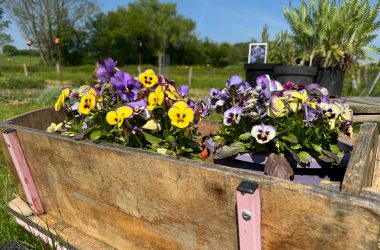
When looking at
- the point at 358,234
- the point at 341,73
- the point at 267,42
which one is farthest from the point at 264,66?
the point at 358,234

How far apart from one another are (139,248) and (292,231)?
0.66 meters

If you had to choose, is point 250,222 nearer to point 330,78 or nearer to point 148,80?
point 148,80

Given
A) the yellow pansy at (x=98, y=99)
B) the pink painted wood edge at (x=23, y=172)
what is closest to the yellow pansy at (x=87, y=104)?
the yellow pansy at (x=98, y=99)

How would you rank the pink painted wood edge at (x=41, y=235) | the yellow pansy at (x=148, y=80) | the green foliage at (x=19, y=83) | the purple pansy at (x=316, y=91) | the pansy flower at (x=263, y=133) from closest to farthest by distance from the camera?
the pansy flower at (x=263, y=133), the purple pansy at (x=316, y=91), the yellow pansy at (x=148, y=80), the pink painted wood edge at (x=41, y=235), the green foliage at (x=19, y=83)

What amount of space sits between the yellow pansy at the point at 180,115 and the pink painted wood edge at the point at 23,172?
892 millimetres

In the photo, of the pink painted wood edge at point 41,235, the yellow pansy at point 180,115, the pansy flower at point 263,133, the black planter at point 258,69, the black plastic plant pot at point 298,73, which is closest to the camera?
the pansy flower at point 263,133

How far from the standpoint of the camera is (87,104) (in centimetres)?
141

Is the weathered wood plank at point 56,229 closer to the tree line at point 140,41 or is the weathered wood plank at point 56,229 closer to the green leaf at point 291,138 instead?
the green leaf at point 291,138

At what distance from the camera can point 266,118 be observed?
123 centimetres

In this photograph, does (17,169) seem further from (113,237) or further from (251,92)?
(251,92)

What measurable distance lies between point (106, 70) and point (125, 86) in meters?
0.16

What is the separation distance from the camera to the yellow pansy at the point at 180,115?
3.94 feet

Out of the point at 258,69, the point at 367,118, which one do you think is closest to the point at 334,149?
the point at 367,118

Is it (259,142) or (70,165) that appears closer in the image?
(259,142)
